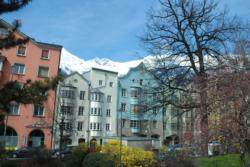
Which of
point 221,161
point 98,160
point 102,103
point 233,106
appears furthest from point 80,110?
point 233,106

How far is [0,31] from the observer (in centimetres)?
985

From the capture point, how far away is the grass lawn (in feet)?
49.0

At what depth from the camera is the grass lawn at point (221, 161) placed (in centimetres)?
1495

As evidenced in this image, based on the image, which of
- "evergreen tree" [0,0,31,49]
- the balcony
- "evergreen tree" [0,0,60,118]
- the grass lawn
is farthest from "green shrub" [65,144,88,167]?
the balcony

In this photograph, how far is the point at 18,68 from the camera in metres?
44.8

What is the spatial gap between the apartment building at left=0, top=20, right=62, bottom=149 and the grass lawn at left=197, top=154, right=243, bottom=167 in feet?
101

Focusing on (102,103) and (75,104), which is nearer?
(75,104)

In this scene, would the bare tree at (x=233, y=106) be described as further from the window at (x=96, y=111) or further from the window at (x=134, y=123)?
the window at (x=134, y=123)

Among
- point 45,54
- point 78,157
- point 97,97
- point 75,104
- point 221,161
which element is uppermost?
point 45,54

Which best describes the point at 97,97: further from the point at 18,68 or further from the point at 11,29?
the point at 11,29

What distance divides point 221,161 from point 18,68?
3598cm

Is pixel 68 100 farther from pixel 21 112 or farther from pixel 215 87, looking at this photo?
pixel 215 87

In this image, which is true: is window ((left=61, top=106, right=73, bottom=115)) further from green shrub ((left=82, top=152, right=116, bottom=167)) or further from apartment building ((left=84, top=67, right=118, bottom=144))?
green shrub ((left=82, top=152, right=116, bottom=167))

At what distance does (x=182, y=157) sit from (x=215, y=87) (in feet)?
12.6
